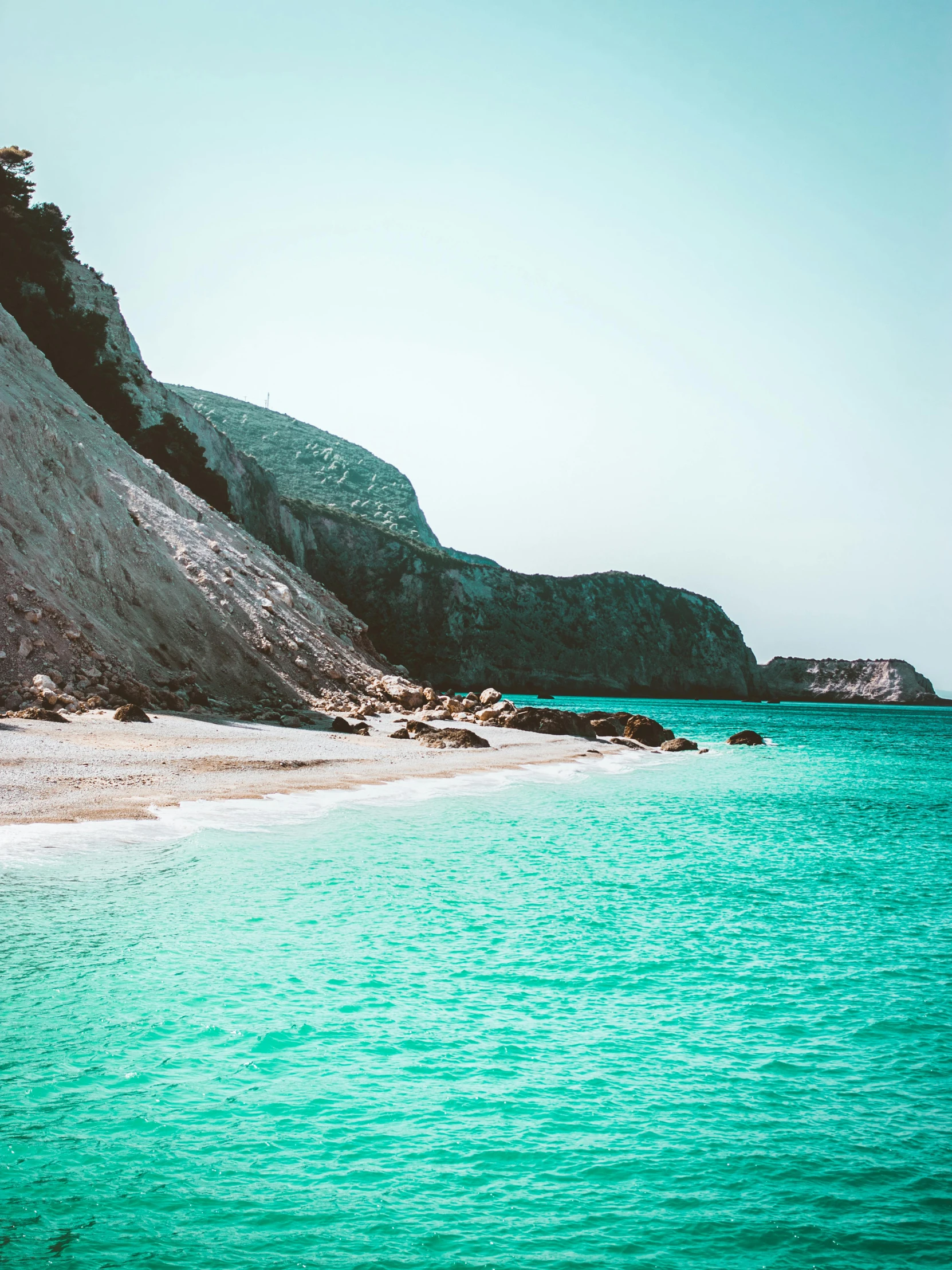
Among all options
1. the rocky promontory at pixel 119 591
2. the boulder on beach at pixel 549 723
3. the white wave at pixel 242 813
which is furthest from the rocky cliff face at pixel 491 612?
the white wave at pixel 242 813

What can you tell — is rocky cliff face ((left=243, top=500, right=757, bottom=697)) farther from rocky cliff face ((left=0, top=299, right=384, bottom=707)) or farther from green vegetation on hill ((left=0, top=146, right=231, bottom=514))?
rocky cliff face ((left=0, top=299, right=384, bottom=707))

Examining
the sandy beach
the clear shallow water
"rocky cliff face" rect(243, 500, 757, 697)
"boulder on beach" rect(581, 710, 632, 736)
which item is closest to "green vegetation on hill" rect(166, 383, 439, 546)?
"rocky cliff face" rect(243, 500, 757, 697)

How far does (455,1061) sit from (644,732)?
3716cm

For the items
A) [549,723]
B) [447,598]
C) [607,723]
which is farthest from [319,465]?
[549,723]

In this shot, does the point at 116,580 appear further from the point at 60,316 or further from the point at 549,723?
the point at 60,316

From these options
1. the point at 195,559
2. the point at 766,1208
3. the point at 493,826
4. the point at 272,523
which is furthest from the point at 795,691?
the point at 766,1208

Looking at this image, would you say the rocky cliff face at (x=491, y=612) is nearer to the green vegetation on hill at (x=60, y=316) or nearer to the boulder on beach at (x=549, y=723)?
the green vegetation on hill at (x=60, y=316)

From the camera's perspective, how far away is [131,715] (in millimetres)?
21891

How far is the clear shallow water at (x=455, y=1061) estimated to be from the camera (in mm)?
4777

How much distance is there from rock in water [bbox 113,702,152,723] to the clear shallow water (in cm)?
1011

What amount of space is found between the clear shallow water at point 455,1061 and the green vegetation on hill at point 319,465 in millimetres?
104606

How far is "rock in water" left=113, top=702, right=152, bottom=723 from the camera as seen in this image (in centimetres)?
2166

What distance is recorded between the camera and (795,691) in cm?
15162

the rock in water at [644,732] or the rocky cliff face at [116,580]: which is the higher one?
the rocky cliff face at [116,580]
